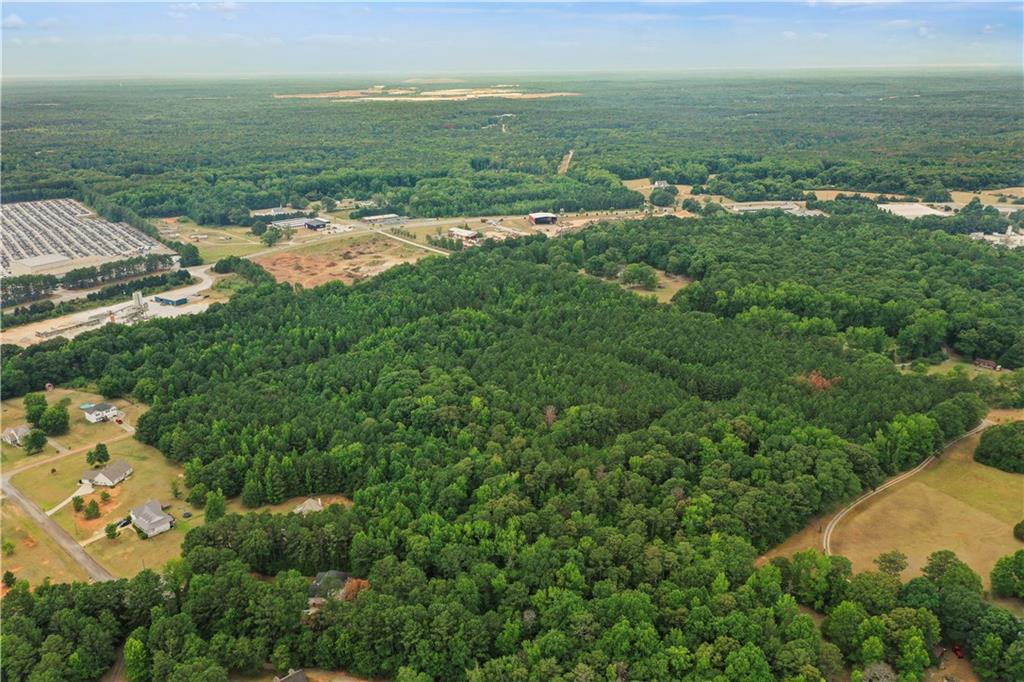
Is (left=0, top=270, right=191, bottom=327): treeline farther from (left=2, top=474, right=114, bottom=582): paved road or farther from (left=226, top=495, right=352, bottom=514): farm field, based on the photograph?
(left=226, top=495, right=352, bottom=514): farm field

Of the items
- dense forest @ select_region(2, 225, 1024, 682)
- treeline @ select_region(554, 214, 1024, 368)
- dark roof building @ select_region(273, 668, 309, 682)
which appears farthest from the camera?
treeline @ select_region(554, 214, 1024, 368)

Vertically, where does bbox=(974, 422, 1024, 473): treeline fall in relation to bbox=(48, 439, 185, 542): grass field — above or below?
above

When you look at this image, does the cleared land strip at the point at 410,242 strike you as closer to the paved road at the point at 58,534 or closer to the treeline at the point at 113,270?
the treeline at the point at 113,270

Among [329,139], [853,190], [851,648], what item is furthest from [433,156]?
[851,648]

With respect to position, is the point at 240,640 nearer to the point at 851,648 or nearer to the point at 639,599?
the point at 639,599

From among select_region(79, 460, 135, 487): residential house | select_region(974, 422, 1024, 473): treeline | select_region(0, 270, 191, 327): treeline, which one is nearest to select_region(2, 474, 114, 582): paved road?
select_region(79, 460, 135, 487): residential house

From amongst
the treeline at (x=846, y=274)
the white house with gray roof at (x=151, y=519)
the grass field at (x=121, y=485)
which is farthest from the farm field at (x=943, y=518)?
the grass field at (x=121, y=485)
